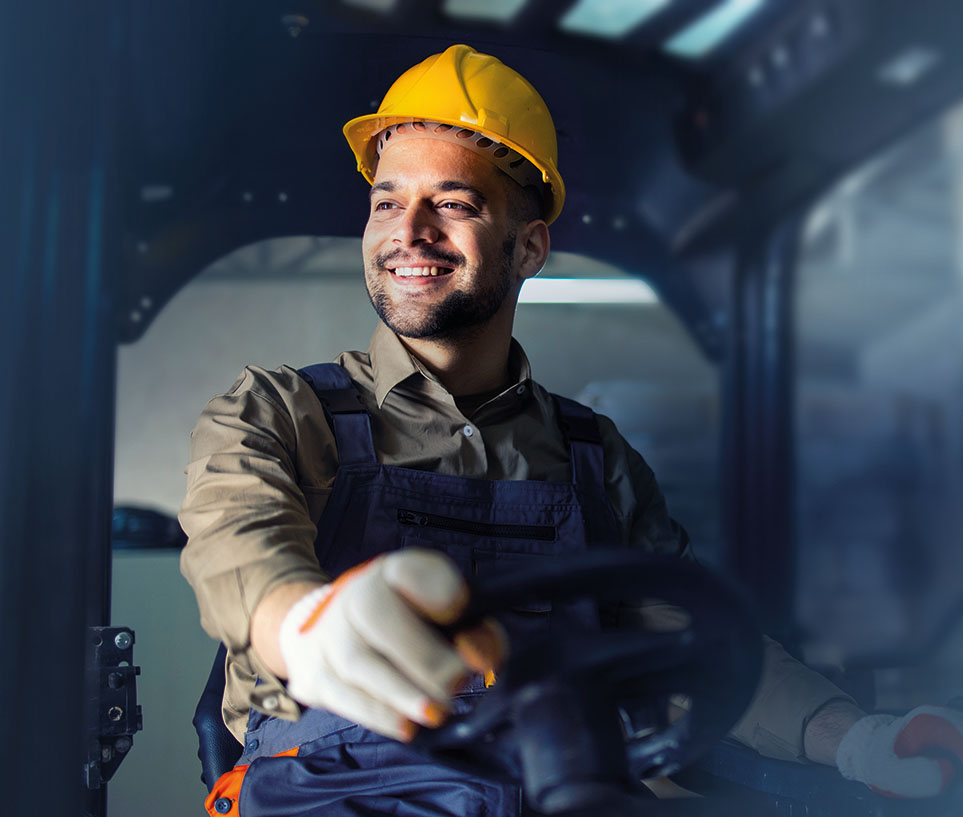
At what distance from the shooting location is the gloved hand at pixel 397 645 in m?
0.71

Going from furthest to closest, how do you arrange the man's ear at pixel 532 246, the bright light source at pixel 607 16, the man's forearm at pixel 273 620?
1. the bright light source at pixel 607 16
2. the man's ear at pixel 532 246
3. the man's forearm at pixel 273 620

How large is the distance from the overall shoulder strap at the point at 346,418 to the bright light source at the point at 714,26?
159cm

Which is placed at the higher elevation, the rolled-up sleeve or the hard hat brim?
the hard hat brim

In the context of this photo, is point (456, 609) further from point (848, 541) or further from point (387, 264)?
point (848, 541)

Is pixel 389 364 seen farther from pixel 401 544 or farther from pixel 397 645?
pixel 397 645

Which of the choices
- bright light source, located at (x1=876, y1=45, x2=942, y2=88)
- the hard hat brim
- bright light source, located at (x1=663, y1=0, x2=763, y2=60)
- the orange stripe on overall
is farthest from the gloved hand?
bright light source, located at (x1=876, y1=45, x2=942, y2=88)

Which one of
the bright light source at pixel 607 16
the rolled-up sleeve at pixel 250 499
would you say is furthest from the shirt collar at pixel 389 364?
the bright light source at pixel 607 16

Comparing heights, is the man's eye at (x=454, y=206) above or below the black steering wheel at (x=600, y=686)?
above

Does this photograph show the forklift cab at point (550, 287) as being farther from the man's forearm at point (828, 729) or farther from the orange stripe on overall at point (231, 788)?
the orange stripe on overall at point (231, 788)

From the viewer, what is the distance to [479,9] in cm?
194

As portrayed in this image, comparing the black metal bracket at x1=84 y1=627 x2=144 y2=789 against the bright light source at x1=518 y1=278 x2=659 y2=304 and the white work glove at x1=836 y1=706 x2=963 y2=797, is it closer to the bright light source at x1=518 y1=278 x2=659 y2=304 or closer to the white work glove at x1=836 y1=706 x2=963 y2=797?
the white work glove at x1=836 y1=706 x2=963 y2=797

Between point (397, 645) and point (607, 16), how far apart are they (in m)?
1.88

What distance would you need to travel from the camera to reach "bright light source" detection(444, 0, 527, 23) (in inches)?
76.0

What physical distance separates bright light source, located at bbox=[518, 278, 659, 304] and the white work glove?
4.25 ft
